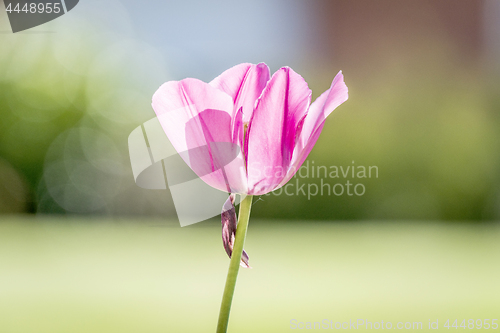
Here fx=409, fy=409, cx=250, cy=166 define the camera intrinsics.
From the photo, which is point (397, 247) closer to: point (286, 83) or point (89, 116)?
point (286, 83)

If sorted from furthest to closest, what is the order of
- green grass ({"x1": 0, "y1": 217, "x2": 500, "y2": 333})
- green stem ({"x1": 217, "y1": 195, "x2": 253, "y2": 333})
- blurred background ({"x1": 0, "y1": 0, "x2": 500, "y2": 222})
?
blurred background ({"x1": 0, "y1": 0, "x2": 500, "y2": 222})
green grass ({"x1": 0, "y1": 217, "x2": 500, "y2": 333})
green stem ({"x1": 217, "y1": 195, "x2": 253, "y2": 333})

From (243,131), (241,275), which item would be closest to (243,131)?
(243,131)

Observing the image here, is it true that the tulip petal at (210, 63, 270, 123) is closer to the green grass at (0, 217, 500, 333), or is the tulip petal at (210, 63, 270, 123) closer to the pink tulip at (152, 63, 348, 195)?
the pink tulip at (152, 63, 348, 195)

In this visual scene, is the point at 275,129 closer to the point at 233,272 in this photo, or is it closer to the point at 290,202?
the point at 233,272

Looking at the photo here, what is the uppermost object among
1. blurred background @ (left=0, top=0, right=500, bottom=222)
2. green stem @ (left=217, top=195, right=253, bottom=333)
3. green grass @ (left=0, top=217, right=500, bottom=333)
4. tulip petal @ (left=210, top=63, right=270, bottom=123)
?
blurred background @ (left=0, top=0, right=500, bottom=222)

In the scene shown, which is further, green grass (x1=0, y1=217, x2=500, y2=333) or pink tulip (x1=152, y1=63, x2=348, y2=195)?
green grass (x1=0, y1=217, x2=500, y2=333)

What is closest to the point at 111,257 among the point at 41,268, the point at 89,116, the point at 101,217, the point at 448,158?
the point at 41,268

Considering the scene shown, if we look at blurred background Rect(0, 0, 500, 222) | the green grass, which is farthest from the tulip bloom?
blurred background Rect(0, 0, 500, 222)
